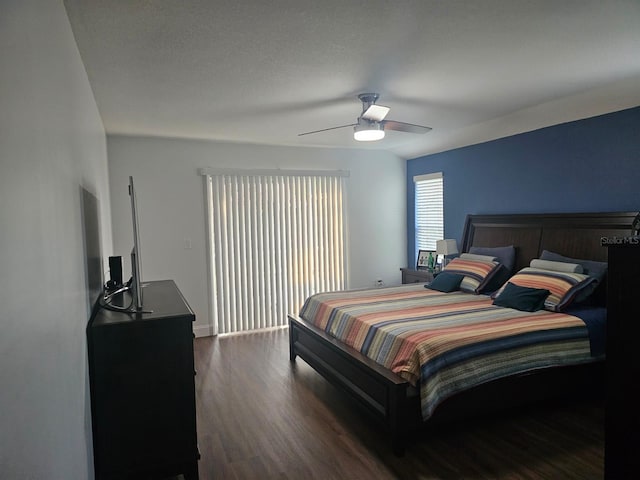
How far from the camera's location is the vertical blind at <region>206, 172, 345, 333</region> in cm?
530

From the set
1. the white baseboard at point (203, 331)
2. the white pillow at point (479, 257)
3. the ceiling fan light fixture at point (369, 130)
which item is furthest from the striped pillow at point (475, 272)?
the white baseboard at point (203, 331)

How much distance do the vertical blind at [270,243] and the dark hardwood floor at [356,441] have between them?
1757 millimetres

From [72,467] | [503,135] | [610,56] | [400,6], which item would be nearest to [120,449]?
[72,467]

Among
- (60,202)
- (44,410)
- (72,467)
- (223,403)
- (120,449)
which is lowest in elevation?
(223,403)

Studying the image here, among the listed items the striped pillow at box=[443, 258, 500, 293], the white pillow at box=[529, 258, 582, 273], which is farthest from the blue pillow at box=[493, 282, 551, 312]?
the striped pillow at box=[443, 258, 500, 293]

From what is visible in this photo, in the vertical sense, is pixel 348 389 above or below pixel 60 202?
below

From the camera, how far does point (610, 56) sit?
8.93 feet

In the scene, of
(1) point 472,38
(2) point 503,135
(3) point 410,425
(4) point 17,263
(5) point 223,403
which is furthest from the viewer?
(2) point 503,135

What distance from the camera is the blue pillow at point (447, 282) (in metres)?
4.36

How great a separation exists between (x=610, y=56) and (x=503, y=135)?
81.0 inches

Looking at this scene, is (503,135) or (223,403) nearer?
(223,403)

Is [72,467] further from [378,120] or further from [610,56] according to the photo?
→ [610,56]

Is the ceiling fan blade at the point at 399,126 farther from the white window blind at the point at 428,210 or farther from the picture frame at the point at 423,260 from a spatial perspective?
the picture frame at the point at 423,260

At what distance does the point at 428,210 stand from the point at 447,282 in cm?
196
